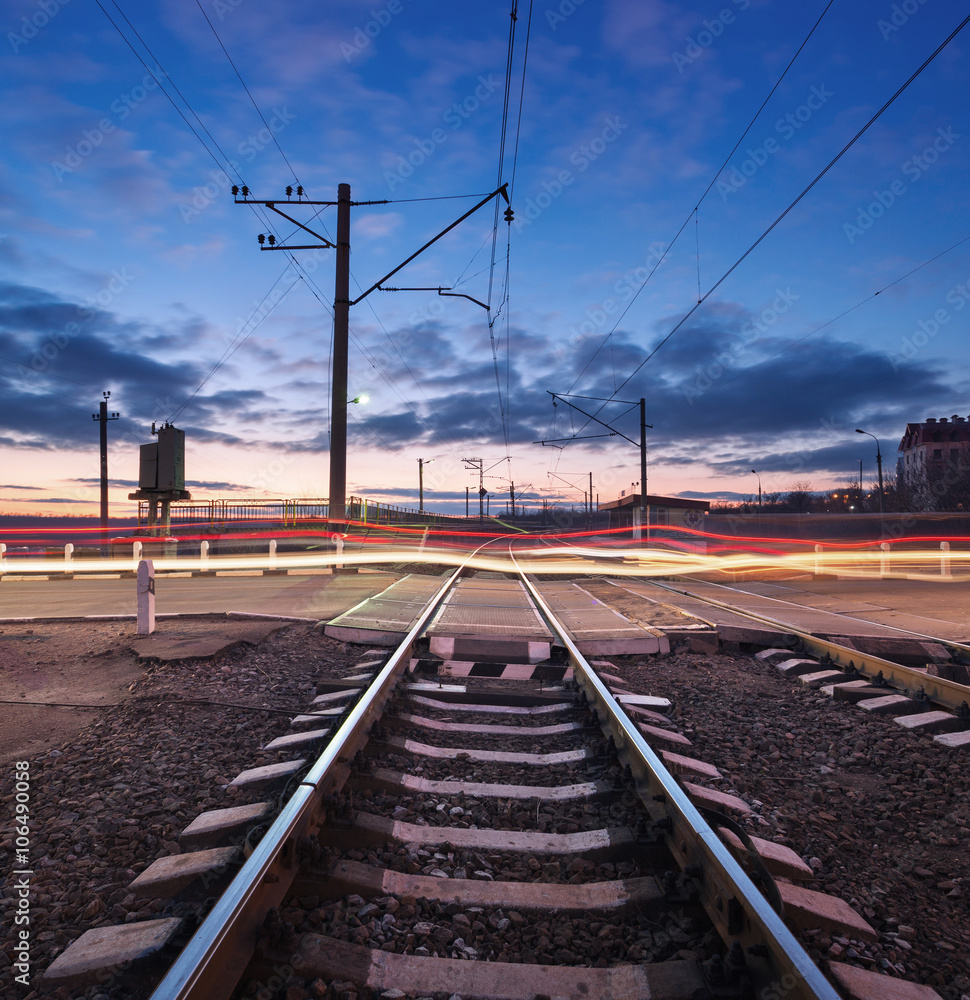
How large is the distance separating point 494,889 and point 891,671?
5083mm

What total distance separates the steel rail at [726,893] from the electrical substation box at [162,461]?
62.3 ft

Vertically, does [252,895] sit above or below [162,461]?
below

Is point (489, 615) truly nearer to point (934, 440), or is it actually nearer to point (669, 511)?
point (669, 511)

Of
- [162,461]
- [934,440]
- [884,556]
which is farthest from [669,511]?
[934,440]

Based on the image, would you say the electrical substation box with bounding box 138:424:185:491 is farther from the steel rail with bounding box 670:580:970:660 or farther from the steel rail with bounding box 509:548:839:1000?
the steel rail with bounding box 509:548:839:1000

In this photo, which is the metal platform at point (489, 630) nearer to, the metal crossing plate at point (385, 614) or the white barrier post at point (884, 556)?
the metal crossing plate at point (385, 614)

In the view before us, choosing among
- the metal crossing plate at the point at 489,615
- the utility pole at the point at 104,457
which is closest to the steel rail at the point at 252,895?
the metal crossing plate at the point at 489,615

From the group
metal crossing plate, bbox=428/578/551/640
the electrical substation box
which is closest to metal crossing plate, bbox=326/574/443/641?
metal crossing plate, bbox=428/578/551/640

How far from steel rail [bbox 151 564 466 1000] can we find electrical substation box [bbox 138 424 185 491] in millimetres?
18135

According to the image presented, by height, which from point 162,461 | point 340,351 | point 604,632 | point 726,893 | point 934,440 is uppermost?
point 934,440

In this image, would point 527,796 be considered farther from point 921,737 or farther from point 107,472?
point 107,472

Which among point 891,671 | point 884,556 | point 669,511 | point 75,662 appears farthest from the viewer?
point 669,511

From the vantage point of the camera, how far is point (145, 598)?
25.4 feet

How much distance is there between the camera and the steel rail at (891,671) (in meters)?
5.22
